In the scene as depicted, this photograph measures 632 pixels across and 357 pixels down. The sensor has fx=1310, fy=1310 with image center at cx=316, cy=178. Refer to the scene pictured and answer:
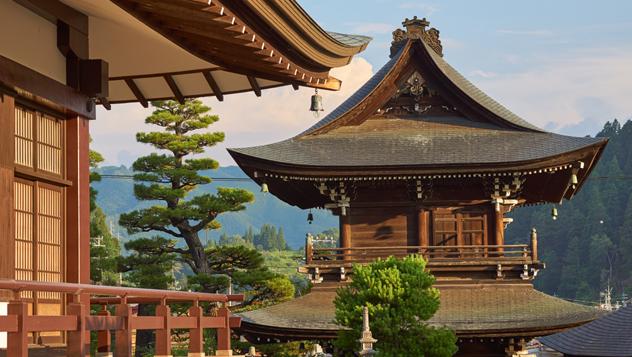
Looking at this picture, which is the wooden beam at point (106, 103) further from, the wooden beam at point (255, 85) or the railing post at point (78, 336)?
the railing post at point (78, 336)

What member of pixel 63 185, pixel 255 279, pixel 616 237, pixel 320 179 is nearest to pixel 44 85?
pixel 63 185

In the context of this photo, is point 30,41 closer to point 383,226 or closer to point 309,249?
point 309,249

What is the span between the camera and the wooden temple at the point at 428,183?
91.2 ft

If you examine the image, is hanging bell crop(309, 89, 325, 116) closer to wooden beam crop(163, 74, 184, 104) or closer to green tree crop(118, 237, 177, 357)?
wooden beam crop(163, 74, 184, 104)

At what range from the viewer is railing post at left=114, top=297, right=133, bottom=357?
26.5 feet

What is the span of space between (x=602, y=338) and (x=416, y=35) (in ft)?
31.4

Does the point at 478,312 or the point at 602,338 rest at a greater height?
the point at 478,312

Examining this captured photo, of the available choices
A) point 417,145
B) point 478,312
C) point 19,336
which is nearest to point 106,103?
point 19,336

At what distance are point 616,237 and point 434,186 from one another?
368 ft

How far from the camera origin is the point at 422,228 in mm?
28531

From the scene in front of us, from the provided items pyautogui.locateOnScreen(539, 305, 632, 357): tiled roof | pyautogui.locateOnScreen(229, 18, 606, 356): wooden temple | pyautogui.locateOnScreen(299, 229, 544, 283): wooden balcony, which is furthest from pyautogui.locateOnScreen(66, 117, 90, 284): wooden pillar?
pyautogui.locateOnScreen(299, 229, 544, 283): wooden balcony

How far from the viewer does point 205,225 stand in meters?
39.2

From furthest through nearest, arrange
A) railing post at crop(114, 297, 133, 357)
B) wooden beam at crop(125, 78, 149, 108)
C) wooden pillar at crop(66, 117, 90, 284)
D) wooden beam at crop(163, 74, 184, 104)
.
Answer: wooden beam at crop(125, 78, 149, 108), wooden beam at crop(163, 74, 184, 104), wooden pillar at crop(66, 117, 90, 284), railing post at crop(114, 297, 133, 357)

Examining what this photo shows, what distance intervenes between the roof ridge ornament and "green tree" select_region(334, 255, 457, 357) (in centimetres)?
680
